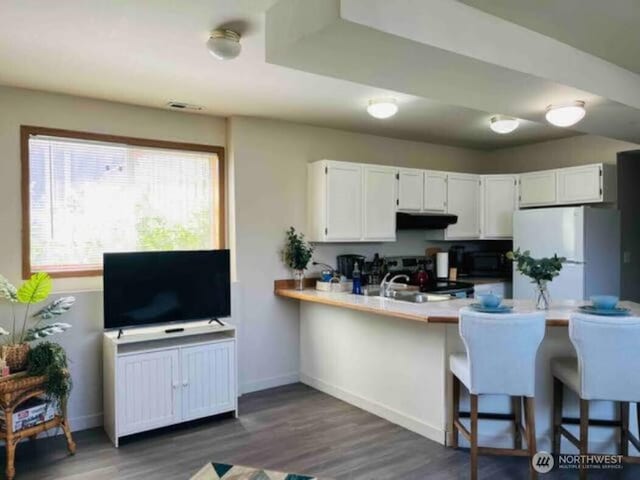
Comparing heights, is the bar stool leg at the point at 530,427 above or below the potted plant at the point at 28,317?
below

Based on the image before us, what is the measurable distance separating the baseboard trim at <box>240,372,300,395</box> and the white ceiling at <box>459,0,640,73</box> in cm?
362

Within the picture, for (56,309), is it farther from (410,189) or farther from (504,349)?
(410,189)

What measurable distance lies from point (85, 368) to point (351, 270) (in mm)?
2541

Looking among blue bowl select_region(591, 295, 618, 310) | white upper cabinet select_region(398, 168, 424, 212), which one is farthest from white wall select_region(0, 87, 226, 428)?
blue bowl select_region(591, 295, 618, 310)

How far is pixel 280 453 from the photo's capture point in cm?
317

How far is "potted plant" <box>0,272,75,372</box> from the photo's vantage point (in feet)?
10.5

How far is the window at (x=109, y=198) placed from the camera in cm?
364

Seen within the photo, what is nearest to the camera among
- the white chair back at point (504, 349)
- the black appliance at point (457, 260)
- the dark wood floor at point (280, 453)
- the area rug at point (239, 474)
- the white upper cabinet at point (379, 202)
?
the white chair back at point (504, 349)

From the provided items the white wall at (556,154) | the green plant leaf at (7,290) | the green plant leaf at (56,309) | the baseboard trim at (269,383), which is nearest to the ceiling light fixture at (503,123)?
the white wall at (556,154)

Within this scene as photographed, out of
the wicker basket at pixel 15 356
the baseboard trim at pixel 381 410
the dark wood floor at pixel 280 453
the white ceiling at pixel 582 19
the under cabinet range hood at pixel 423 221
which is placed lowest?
the dark wood floor at pixel 280 453

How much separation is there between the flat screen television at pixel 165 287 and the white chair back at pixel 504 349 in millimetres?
2138

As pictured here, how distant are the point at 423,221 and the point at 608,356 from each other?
2.82 metres

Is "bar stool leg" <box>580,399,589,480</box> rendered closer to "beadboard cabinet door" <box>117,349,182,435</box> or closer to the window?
"beadboard cabinet door" <box>117,349,182,435</box>

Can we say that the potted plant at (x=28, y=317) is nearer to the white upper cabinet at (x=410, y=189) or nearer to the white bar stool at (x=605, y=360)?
the white upper cabinet at (x=410, y=189)
